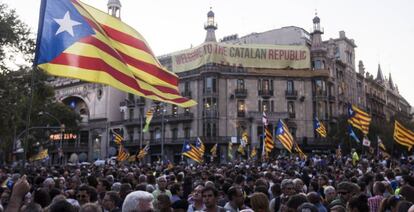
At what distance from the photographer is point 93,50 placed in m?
9.76

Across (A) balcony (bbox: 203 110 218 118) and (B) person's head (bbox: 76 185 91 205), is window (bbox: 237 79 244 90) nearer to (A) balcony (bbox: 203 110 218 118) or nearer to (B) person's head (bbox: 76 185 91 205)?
(A) balcony (bbox: 203 110 218 118)

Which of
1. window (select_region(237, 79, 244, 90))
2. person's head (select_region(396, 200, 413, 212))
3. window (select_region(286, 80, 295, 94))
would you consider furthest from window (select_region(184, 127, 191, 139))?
person's head (select_region(396, 200, 413, 212))

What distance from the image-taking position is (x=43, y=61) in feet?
28.5

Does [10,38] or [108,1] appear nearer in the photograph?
[10,38]

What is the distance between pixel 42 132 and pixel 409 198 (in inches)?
2023

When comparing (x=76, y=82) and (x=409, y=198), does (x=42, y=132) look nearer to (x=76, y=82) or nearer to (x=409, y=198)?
(x=76, y=82)

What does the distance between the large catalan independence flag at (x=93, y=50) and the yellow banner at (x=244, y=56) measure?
149ft

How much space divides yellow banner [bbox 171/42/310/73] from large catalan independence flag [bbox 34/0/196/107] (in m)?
45.4

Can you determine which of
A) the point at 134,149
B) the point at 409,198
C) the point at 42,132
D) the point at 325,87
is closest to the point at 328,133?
the point at 325,87

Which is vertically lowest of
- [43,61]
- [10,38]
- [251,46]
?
[43,61]

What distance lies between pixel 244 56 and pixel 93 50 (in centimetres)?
5021

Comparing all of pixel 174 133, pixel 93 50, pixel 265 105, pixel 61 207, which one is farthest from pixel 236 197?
pixel 174 133

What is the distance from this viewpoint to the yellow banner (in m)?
57.2

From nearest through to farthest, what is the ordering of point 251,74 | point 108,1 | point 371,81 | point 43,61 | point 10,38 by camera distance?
point 43,61 < point 10,38 < point 251,74 < point 108,1 < point 371,81
